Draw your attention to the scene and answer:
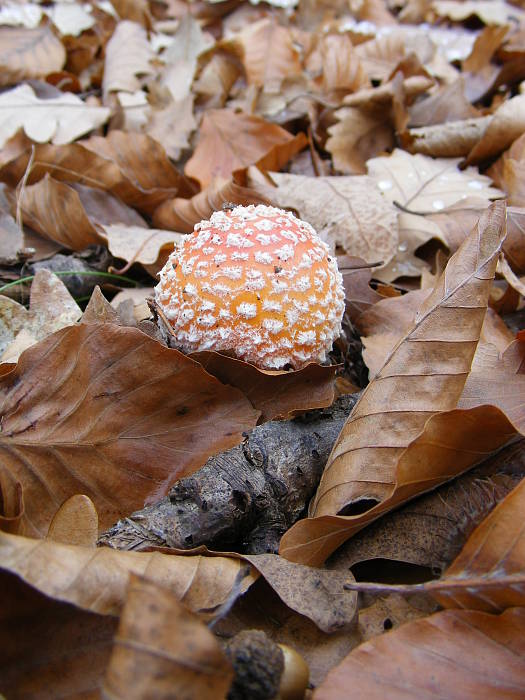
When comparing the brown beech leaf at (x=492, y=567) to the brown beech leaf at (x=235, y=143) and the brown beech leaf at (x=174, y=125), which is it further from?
the brown beech leaf at (x=174, y=125)

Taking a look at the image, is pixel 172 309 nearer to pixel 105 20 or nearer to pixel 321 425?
pixel 321 425

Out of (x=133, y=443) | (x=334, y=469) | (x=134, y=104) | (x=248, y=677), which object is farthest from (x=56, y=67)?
(x=248, y=677)

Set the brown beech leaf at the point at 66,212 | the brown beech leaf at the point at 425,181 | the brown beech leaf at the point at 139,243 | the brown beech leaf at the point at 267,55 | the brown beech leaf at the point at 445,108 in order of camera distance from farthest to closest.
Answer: the brown beech leaf at the point at 267,55, the brown beech leaf at the point at 445,108, the brown beech leaf at the point at 425,181, the brown beech leaf at the point at 66,212, the brown beech leaf at the point at 139,243

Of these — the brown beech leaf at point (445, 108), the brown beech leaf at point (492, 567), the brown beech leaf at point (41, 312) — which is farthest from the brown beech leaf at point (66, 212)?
the brown beech leaf at point (445, 108)

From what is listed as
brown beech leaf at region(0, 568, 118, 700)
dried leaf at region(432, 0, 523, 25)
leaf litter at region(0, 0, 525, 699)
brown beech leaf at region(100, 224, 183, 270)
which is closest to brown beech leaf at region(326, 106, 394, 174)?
leaf litter at region(0, 0, 525, 699)

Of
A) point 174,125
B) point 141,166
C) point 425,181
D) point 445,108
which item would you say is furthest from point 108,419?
point 445,108
